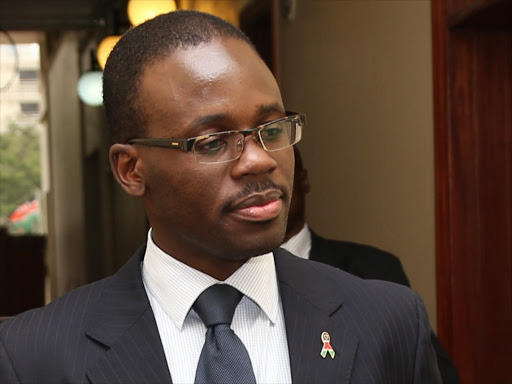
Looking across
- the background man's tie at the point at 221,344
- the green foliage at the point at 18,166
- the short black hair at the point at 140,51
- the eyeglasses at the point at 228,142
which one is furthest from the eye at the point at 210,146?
the green foliage at the point at 18,166

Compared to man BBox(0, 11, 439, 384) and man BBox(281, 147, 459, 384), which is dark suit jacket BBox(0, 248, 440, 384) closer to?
man BBox(0, 11, 439, 384)

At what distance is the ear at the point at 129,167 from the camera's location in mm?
1523

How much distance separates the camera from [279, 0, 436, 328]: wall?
3027 mm

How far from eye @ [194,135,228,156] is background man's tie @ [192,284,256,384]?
0.75ft

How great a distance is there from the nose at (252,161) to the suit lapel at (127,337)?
0.28m

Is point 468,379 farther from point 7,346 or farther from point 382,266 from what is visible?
point 7,346

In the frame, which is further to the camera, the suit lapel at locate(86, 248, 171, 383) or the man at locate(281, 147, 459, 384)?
the man at locate(281, 147, 459, 384)

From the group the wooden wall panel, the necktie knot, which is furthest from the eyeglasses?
the wooden wall panel

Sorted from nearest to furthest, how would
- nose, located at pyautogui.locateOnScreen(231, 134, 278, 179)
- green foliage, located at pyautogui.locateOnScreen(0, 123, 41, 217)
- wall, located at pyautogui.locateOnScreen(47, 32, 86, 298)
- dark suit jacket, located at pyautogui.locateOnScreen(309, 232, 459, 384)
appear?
nose, located at pyautogui.locateOnScreen(231, 134, 278, 179)
dark suit jacket, located at pyautogui.locateOnScreen(309, 232, 459, 384)
green foliage, located at pyautogui.locateOnScreen(0, 123, 41, 217)
wall, located at pyautogui.locateOnScreen(47, 32, 86, 298)

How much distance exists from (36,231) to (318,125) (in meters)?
1.28

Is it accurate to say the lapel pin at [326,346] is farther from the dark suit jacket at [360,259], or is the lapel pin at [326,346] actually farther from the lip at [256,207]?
the dark suit jacket at [360,259]

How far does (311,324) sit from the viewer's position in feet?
4.97

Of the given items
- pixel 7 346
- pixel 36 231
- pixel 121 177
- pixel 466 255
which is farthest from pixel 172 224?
pixel 36 231

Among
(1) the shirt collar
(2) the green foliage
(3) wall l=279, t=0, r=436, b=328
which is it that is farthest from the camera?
(2) the green foliage
